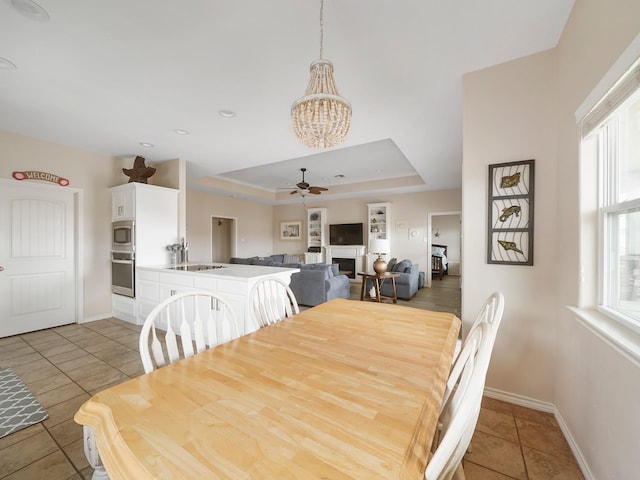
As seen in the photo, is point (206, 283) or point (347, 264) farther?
point (347, 264)

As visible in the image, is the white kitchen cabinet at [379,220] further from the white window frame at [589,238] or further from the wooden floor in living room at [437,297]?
the white window frame at [589,238]

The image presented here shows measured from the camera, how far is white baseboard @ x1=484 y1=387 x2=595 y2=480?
1365 millimetres

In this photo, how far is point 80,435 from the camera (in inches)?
65.5

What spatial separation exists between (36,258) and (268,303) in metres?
3.75

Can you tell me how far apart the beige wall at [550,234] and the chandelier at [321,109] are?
119 centimetres

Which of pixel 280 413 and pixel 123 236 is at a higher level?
pixel 123 236

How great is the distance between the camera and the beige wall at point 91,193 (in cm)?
342

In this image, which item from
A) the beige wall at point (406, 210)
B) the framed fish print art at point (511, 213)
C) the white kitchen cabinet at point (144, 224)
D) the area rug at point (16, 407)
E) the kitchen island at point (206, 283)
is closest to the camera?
the area rug at point (16, 407)

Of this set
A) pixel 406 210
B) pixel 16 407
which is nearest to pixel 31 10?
pixel 16 407

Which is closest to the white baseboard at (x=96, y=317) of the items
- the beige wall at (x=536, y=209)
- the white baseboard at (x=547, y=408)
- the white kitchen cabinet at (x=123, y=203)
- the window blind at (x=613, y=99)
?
the white kitchen cabinet at (x=123, y=203)

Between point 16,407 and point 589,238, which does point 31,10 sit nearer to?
point 16,407

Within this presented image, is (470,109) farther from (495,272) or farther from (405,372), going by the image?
(405,372)

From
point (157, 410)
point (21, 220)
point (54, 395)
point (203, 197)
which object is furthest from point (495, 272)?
point (203, 197)

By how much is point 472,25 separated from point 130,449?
8.20 ft
